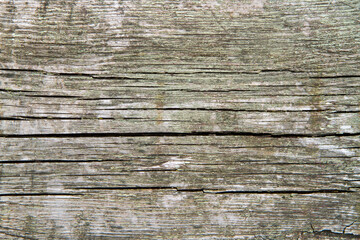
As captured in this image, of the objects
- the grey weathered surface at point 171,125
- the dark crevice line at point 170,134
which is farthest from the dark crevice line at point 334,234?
the dark crevice line at point 170,134

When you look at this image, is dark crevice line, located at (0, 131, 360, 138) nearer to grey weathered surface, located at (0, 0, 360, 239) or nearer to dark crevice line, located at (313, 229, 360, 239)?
grey weathered surface, located at (0, 0, 360, 239)

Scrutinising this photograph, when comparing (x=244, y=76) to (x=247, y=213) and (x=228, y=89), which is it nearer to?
(x=228, y=89)

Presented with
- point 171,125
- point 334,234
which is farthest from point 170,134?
point 334,234

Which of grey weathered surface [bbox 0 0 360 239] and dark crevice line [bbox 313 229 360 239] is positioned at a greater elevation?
grey weathered surface [bbox 0 0 360 239]

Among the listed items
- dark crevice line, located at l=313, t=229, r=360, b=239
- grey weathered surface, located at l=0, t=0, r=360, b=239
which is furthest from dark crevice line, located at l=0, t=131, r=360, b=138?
dark crevice line, located at l=313, t=229, r=360, b=239

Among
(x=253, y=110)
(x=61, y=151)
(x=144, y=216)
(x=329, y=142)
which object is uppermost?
(x=253, y=110)

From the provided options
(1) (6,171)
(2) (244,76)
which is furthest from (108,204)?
(2) (244,76)

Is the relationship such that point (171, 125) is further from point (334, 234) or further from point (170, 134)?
point (334, 234)

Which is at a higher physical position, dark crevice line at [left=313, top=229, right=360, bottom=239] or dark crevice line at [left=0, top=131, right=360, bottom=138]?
dark crevice line at [left=0, top=131, right=360, bottom=138]
